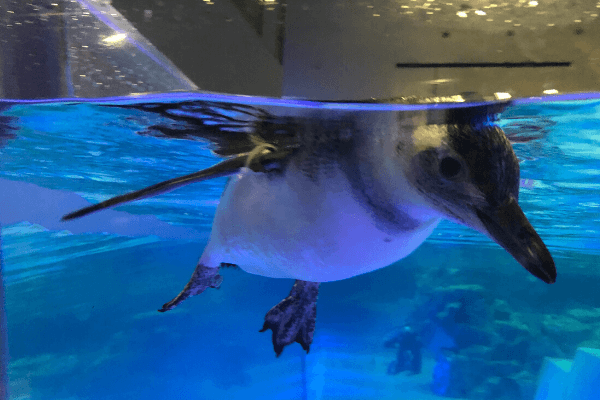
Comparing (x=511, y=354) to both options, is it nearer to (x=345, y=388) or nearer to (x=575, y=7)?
(x=345, y=388)

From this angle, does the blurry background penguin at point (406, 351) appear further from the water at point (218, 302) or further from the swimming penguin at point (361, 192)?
the swimming penguin at point (361, 192)

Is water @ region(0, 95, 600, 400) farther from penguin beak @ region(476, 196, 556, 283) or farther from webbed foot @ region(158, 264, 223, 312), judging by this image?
penguin beak @ region(476, 196, 556, 283)

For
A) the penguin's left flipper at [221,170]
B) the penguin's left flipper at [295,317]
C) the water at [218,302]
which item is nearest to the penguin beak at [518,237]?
the penguin's left flipper at [221,170]

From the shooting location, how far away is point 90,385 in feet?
18.3

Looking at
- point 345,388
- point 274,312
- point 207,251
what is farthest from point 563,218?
point 207,251

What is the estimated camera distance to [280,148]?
4.75 ft

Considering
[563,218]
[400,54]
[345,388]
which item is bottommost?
[345,388]

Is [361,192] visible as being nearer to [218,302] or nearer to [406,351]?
[406,351]

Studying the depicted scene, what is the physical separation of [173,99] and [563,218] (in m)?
6.57

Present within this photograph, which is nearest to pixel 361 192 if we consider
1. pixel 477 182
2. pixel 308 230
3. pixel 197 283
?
pixel 308 230

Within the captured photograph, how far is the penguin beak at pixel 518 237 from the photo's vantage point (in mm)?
902

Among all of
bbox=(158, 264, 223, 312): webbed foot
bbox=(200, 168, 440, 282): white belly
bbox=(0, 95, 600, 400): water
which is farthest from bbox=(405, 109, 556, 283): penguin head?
bbox=(0, 95, 600, 400): water

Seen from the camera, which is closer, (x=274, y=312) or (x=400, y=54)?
(x=400, y=54)

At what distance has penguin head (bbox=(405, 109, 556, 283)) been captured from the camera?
0.93m
